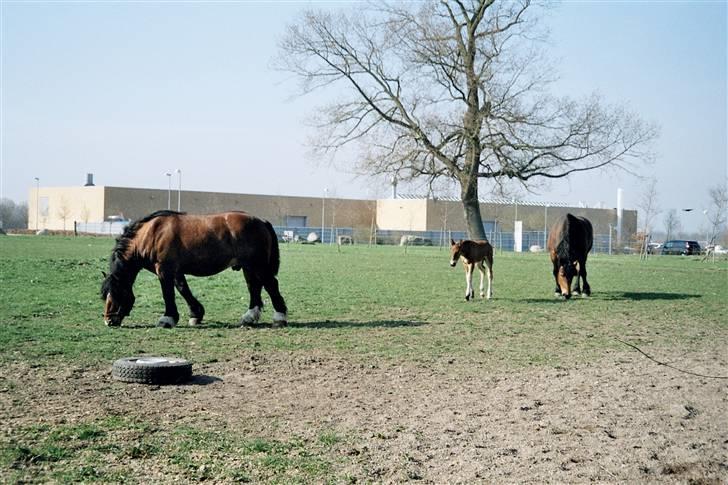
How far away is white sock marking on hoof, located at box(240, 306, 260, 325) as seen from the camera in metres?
13.2

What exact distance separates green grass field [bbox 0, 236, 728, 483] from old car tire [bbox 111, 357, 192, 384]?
3.09ft

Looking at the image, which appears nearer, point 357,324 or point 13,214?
point 357,324

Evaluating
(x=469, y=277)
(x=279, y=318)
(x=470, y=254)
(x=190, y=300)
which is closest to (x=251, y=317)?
(x=279, y=318)

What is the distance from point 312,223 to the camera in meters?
92.2

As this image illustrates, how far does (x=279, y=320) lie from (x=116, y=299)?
103 inches

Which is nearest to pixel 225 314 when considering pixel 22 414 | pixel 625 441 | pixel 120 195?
pixel 22 414

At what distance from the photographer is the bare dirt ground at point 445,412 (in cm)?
592

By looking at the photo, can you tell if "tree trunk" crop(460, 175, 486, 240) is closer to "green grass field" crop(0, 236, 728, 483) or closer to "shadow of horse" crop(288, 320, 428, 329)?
"green grass field" crop(0, 236, 728, 483)

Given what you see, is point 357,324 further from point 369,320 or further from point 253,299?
point 253,299

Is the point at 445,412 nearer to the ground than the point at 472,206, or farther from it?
nearer to the ground

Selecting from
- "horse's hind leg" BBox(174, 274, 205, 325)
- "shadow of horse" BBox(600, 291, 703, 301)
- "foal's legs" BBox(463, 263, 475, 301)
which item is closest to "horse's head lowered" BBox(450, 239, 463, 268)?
"foal's legs" BBox(463, 263, 475, 301)

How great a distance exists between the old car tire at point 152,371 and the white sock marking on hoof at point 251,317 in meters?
4.65

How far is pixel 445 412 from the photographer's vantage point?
24.6 feet

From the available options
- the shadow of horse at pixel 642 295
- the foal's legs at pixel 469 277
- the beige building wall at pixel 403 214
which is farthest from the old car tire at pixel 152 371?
the beige building wall at pixel 403 214
